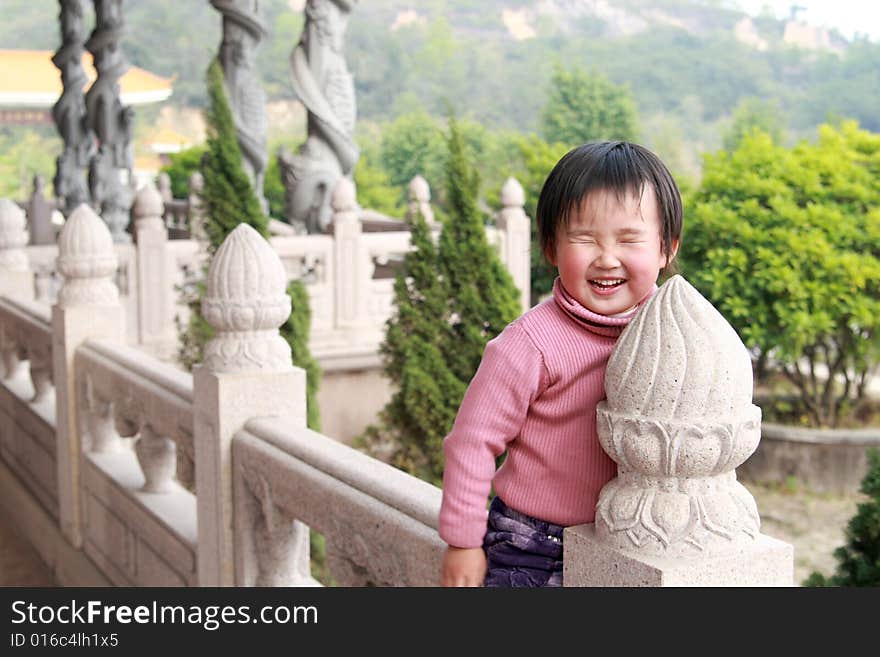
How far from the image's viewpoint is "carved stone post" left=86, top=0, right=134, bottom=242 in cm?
1173

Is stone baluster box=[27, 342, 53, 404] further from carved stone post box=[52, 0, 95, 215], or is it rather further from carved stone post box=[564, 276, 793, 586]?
carved stone post box=[52, 0, 95, 215]

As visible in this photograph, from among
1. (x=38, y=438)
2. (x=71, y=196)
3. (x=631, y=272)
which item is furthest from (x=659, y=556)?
(x=71, y=196)

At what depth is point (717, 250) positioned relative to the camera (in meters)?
7.60

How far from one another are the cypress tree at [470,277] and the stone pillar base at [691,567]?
443cm

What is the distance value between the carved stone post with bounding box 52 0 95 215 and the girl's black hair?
12.2m

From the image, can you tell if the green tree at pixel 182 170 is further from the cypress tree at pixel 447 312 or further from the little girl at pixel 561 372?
the little girl at pixel 561 372

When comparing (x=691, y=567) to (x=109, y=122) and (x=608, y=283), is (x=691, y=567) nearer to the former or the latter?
(x=608, y=283)

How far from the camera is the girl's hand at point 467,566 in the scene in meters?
1.71

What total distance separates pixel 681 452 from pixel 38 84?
3062cm

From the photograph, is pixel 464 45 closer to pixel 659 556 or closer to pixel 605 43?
pixel 605 43

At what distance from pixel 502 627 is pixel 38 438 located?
13.7ft

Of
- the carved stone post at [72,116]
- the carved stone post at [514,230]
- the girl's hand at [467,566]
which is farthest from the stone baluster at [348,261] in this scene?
the girl's hand at [467,566]

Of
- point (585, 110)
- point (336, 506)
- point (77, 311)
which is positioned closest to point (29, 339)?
point (77, 311)

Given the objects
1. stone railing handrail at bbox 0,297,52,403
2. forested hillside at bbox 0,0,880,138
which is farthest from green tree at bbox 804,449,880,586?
forested hillside at bbox 0,0,880,138
